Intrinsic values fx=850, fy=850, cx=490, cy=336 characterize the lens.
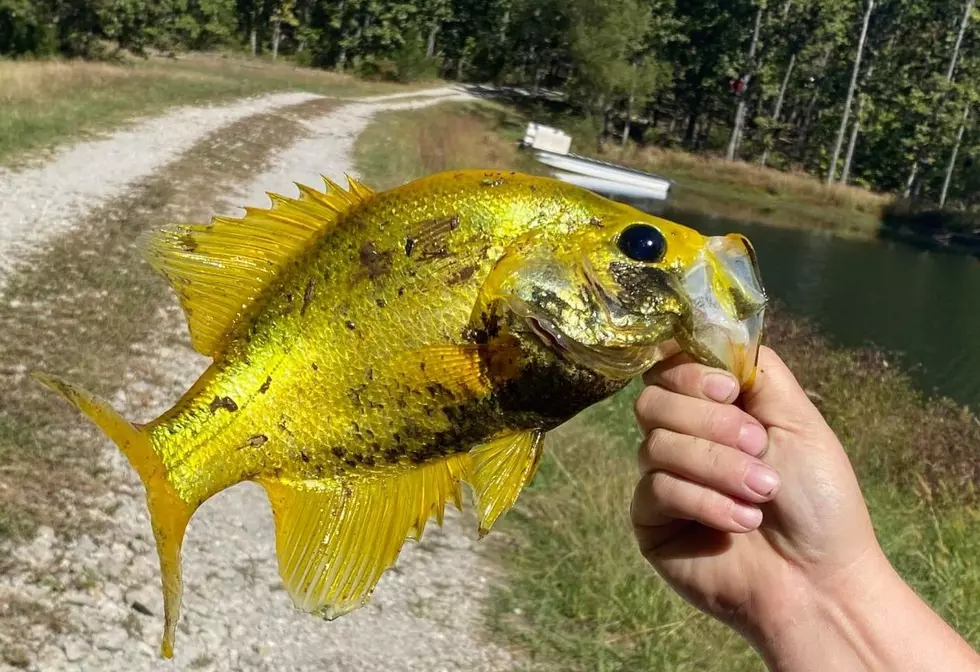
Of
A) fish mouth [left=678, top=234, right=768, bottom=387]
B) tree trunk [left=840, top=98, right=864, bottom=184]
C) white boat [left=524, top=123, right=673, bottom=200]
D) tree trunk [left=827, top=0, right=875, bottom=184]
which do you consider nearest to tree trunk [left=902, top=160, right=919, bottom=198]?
tree trunk [left=840, top=98, right=864, bottom=184]

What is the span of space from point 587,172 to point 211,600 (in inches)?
838

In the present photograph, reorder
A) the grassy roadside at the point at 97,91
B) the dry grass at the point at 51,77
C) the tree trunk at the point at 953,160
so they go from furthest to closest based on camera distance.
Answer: the tree trunk at the point at 953,160 → the dry grass at the point at 51,77 → the grassy roadside at the point at 97,91

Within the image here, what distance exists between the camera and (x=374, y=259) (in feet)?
4.37

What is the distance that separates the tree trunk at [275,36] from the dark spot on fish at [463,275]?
39.2m

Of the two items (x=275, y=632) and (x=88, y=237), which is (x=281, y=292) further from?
(x=88, y=237)

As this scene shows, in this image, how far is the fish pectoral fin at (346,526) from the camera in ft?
4.46

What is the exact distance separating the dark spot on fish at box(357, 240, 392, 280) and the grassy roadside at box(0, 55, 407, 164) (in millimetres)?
10028

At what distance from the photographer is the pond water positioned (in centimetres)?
1478

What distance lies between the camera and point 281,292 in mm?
1359

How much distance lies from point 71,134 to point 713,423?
39.5ft

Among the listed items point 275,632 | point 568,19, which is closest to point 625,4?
point 568,19

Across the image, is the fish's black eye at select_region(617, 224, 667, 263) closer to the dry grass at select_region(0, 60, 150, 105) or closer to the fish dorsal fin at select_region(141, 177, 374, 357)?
the fish dorsal fin at select_region(141, 177, 374, 357)

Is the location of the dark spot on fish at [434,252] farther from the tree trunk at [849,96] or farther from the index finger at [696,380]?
the tree trunk at [849,96]

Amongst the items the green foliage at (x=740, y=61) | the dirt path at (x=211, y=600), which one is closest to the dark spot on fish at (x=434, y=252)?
the dirt path at (x=211, y=600)
